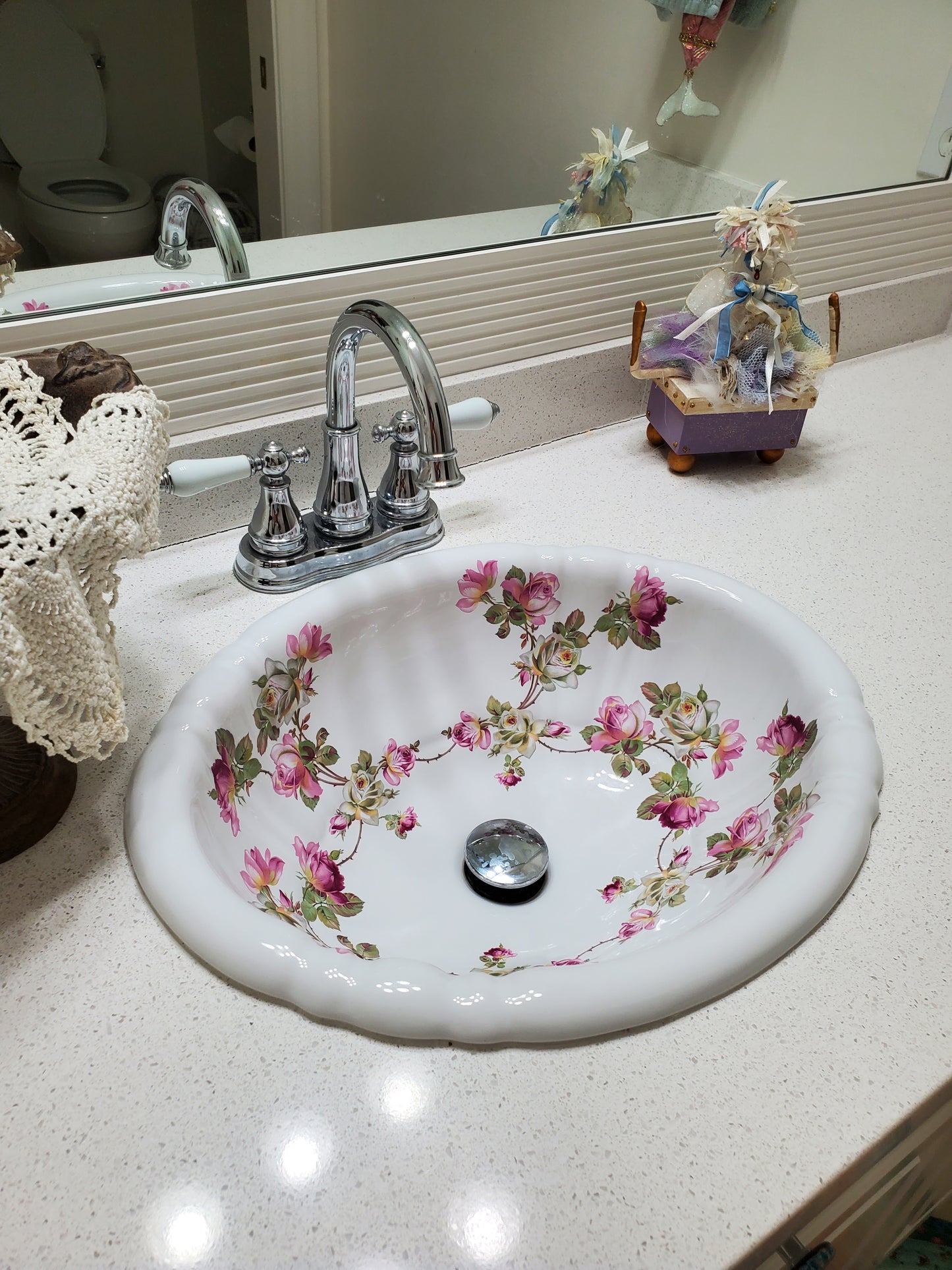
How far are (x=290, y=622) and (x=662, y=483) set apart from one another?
0.46m

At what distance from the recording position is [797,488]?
97 cm

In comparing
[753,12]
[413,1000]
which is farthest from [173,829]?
[753,12]

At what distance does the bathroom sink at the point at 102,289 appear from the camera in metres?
0.68

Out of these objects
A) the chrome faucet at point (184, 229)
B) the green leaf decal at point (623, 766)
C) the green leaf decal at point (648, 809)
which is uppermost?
the chrome faucet at point (184, 229)

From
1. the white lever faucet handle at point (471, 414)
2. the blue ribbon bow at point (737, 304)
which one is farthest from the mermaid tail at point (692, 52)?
the white lever faucet handle at point (471, 414)

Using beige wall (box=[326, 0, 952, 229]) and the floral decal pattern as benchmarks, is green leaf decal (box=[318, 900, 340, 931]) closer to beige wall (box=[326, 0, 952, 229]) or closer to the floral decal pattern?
the floral decal pattern

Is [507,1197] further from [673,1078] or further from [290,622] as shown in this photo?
[290,622]

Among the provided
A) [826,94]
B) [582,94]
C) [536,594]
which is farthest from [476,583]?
[826,94]

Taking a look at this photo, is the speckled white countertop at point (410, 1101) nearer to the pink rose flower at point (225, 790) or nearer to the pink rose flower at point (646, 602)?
the pink rose flower at point (225, 790)

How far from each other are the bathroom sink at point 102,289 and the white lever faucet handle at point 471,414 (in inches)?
8.7

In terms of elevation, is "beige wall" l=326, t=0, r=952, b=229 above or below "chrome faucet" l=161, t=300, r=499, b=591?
above

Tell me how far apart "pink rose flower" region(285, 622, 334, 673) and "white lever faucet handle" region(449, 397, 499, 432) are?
231mm

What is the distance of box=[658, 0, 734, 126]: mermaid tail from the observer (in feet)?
3.24

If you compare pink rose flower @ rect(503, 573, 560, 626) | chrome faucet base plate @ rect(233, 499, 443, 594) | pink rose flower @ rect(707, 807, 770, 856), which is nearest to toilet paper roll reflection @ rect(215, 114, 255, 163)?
chrome faucet base plate @ rect(233, 499, 443, 594)
